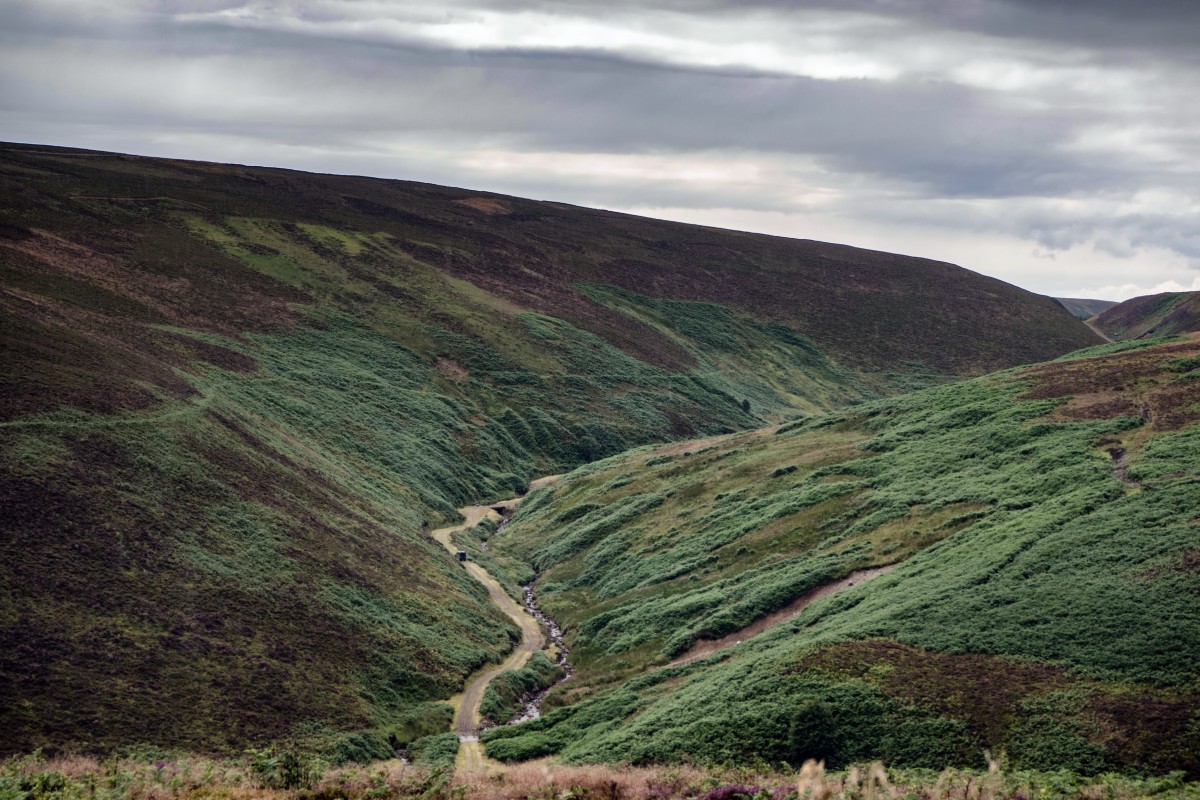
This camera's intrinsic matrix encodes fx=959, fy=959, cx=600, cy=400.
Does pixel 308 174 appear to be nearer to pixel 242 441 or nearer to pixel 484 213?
pixel 484 213

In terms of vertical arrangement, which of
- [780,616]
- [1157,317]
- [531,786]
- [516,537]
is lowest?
[516,537]

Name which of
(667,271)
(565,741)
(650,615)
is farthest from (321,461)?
(667,271)

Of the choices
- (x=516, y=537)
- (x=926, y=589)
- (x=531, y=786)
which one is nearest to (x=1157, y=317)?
(x=516, y=537)

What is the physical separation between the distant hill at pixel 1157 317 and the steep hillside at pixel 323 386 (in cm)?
1518

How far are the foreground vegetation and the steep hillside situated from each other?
11302 mm

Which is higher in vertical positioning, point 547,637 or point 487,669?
point 487,669

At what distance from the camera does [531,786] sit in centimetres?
1908

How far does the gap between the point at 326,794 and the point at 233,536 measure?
27.7 m

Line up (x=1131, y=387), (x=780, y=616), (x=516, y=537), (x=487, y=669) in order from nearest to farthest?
(x=780, y=616)
(x=487, y=669)
(x=1131, y=387)
(x=516, y=537)

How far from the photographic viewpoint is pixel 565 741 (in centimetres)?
3284

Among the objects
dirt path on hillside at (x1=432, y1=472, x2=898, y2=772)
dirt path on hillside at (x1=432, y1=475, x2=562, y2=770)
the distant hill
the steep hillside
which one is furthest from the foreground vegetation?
the distant hill

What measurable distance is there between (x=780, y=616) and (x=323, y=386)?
163 ft

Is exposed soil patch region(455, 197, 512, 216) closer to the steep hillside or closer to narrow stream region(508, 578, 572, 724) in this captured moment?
the steep hillside

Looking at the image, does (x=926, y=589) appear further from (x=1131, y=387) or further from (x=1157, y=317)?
(x=1157, y=317)
